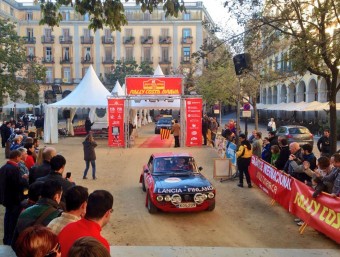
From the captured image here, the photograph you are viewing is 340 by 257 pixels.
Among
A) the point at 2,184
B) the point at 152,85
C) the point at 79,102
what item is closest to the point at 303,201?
the point at 2,184

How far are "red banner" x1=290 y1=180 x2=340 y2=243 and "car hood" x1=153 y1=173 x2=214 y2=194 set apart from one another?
1.94 m

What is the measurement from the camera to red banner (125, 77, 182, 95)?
24.6 m

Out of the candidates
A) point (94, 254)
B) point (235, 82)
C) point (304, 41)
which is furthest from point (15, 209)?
point (235, 82)

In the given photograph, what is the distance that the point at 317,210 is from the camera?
26.5 feet

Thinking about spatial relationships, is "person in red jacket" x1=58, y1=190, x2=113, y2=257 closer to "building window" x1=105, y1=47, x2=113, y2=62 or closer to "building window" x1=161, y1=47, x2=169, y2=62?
"building window" x1=161, y1=47, x2=169, y2=62

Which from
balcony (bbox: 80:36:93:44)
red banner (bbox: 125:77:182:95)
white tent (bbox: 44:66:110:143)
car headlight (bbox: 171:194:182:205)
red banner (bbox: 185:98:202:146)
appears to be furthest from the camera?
balcony (bbox: 80:36:93:44)

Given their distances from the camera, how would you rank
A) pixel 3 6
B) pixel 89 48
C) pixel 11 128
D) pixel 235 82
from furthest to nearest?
1. pixel 89 48
2. pixel 3 6
3. pixel 235 82
4. pixel 11 128

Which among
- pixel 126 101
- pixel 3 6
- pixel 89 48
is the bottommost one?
pixel 126 101

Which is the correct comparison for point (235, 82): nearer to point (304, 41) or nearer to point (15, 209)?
point (304, 41)

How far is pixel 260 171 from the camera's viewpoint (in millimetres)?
12570

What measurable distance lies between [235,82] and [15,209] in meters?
29.9

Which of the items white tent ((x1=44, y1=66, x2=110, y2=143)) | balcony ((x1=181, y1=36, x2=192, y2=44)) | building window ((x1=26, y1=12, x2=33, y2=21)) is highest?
building window ((x1=26, y1=12, x2=33, y2=21))

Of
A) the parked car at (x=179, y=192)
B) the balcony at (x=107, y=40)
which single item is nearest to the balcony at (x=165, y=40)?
the balcony at (x=107, y=40)

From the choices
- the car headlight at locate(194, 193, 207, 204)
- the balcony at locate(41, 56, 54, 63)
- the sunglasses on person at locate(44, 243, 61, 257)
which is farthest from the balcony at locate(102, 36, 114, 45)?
the sunglasses on person at locate(44, 243, 61, 257)
